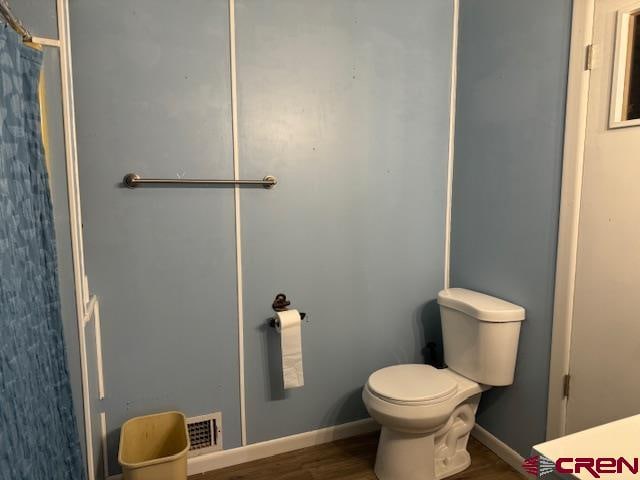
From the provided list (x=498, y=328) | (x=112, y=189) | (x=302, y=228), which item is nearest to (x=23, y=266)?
(x=112, y=189)

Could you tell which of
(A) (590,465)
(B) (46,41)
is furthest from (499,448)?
(B) (46,41)

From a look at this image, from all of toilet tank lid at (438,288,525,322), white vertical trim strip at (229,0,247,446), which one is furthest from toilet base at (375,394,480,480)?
white vertical trim strip at (229,0,247,446)

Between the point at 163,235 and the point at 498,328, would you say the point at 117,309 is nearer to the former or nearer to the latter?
the point at 163,235

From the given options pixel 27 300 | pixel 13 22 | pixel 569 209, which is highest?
pixel 13 22

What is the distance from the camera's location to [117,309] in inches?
68.5

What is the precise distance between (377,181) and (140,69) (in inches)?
43.9

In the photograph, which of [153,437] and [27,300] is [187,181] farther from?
[153,437]

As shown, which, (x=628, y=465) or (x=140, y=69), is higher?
(x=140, y=69)

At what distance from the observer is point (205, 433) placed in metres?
1.92

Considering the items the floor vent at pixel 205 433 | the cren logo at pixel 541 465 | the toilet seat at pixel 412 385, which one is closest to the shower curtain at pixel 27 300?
the floor vent at pixel 205 433

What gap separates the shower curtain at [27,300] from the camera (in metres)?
0.82

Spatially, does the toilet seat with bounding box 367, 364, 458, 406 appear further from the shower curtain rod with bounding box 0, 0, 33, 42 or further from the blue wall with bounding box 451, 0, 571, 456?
the shower curtain rod with bounding box 0, 0, 33, 42

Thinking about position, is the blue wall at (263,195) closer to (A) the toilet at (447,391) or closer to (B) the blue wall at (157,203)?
(B) the blue wall at (157,203)

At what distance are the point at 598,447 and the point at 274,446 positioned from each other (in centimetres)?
152
